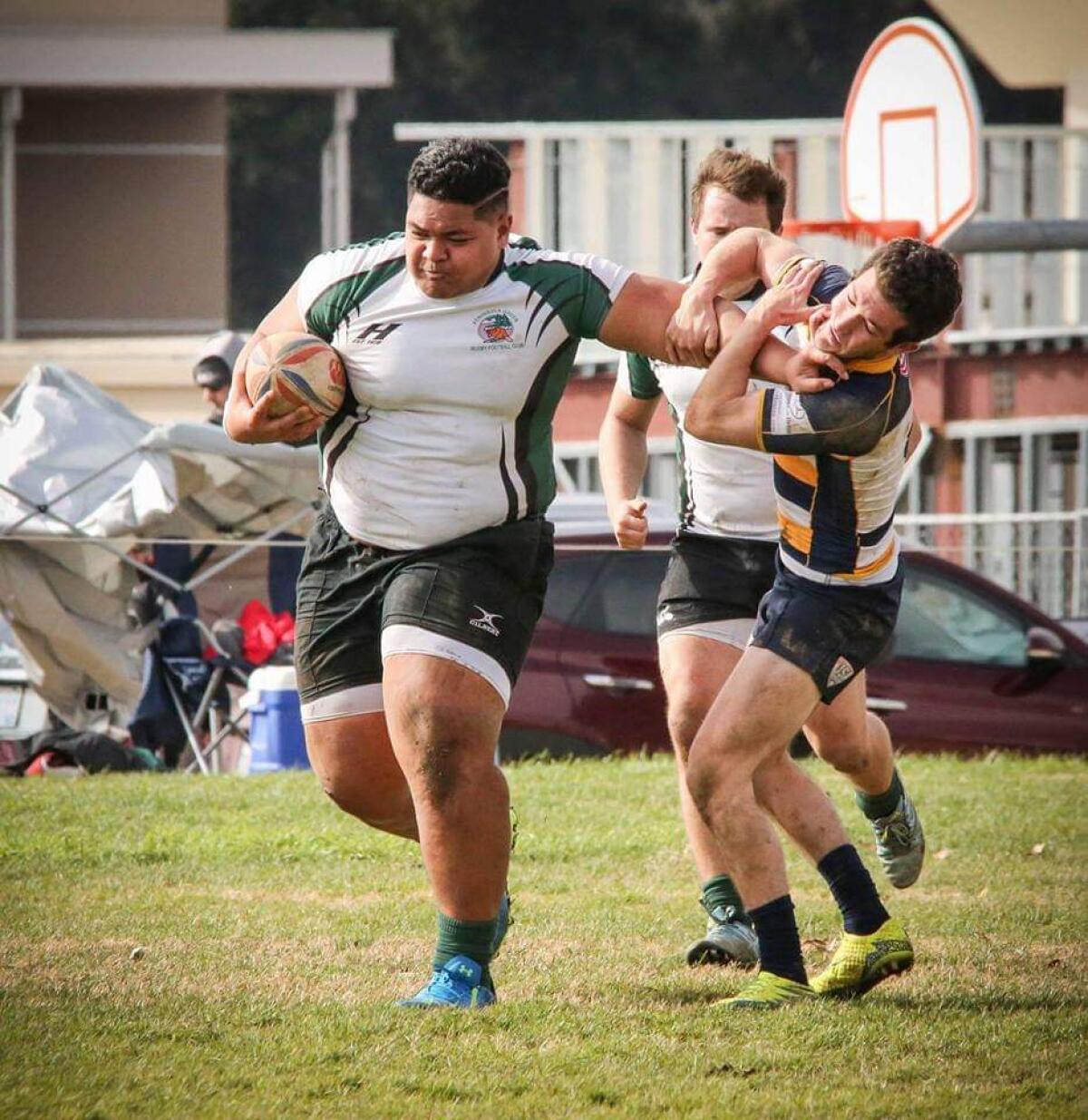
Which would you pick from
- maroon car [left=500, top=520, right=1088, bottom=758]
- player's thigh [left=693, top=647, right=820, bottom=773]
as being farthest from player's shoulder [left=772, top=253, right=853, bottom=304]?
maroon car [left=500, top=520, right=1088, bottom=758]

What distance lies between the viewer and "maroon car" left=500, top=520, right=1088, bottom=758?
36.4 feet

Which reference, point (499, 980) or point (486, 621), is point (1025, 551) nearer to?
point (499, 980)

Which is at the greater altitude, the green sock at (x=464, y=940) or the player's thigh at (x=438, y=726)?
the player's thigh at (x=438, y=726)

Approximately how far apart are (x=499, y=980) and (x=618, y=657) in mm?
5429

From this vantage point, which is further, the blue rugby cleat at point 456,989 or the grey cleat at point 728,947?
the grey cleat at point 728,947

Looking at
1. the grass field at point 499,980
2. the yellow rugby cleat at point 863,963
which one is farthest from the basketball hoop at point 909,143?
the yellow rugby cleat at point 863,963

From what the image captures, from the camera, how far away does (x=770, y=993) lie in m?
5.39

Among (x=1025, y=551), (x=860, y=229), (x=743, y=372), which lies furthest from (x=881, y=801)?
(x=1025, y=551)

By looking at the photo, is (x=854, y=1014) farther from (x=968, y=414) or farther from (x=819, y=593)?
(x=968, y=414)

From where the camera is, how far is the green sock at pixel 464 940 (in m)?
5.28

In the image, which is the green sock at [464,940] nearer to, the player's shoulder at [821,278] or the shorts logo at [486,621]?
the shorts logo at [486,621]

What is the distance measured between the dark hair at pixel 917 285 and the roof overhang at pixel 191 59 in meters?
18.8

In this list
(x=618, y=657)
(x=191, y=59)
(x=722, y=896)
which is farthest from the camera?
(x=191, y=59)

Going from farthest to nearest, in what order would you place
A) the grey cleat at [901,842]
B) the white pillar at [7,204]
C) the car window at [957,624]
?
the white pillar at [7,204] → the car window at [957,624] → the grey cleat at [901,842]
